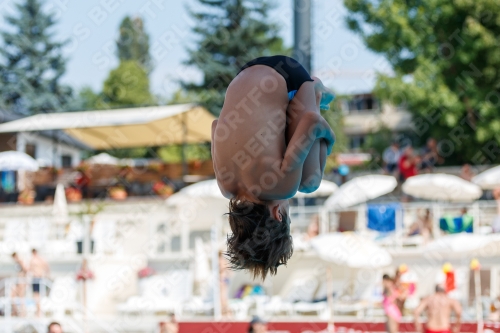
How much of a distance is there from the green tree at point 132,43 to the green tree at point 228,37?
920 inches

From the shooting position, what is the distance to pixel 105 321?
1352 centimetres

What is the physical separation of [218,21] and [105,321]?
61.1ft

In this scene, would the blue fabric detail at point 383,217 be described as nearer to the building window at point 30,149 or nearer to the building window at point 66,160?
the building window at point 30,149

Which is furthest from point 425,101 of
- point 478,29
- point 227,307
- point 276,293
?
point 227,307

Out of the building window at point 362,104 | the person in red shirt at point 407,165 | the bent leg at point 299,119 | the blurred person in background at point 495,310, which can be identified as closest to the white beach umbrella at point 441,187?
the person in red shirt at point 407,165

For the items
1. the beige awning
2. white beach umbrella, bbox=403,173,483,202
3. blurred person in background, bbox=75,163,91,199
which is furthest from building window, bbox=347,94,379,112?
white beach umbrella, bbox=403,173,483,202

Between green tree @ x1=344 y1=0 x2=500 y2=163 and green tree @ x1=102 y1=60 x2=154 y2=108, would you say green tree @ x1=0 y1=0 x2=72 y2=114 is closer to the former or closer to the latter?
green tree @ x1=102 y1=60 x2=154 y2=108

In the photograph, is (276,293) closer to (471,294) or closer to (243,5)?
(471,294)

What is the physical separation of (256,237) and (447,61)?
16987mm

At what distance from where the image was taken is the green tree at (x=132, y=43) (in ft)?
177

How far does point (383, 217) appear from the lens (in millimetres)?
13719

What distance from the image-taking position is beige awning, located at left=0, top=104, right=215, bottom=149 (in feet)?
65.6

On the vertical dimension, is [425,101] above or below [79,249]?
above

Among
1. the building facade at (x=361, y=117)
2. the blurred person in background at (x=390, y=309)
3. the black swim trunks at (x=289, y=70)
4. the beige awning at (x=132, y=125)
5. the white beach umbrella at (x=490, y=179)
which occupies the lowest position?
the blurred person in background at (x=390, y=309)
